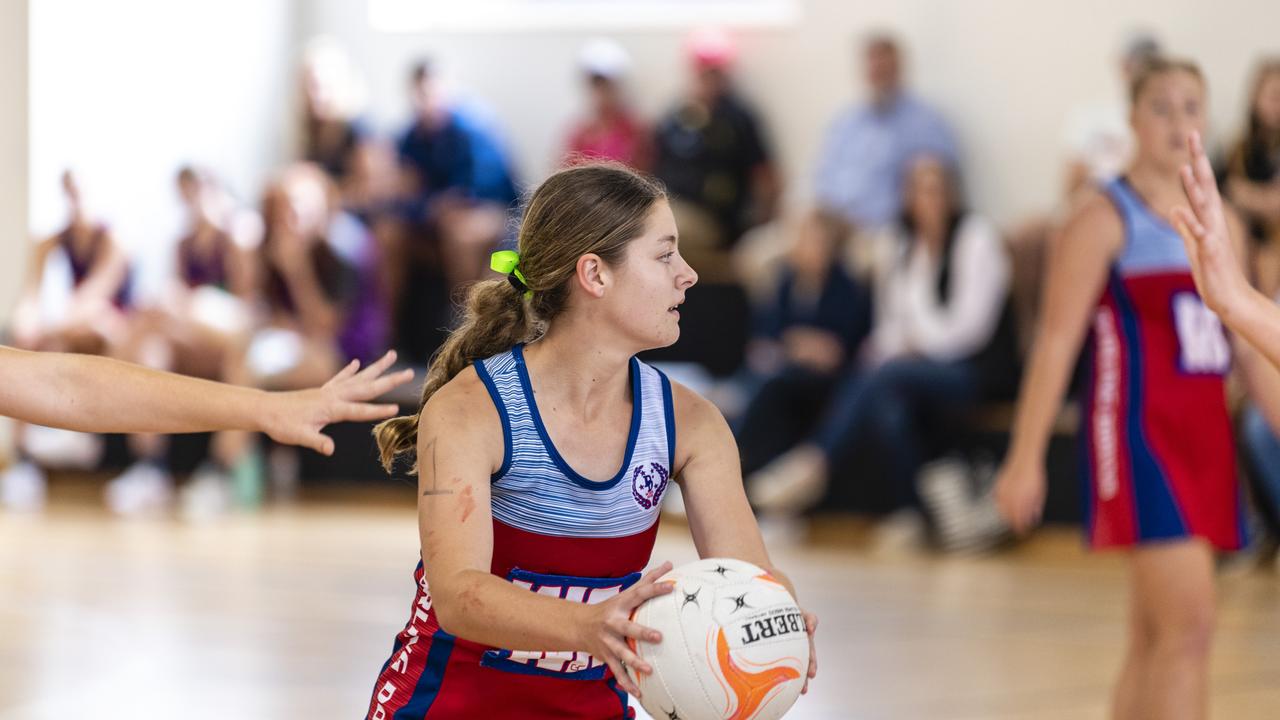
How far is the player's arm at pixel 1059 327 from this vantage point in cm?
378

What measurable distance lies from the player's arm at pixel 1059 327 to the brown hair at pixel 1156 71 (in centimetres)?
28

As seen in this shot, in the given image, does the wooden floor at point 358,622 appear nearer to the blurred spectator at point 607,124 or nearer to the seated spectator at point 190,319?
the seated spectator at point 190,319

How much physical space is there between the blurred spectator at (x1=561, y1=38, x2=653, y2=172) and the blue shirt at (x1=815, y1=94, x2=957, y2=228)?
4.27ft

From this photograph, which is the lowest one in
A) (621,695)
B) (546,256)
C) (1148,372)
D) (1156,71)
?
(621,695)

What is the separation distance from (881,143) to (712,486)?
736 centimetres

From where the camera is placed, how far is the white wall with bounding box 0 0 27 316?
3.67 m

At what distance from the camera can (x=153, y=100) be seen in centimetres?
1157

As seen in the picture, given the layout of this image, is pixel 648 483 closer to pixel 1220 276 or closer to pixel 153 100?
pixel 1220 276

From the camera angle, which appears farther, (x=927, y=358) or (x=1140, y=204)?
(x=927, y=358)

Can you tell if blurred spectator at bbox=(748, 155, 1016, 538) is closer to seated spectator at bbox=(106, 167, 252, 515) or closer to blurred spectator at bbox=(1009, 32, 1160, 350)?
blurred spectator at bbox=(1009, 32, 1160, 350)

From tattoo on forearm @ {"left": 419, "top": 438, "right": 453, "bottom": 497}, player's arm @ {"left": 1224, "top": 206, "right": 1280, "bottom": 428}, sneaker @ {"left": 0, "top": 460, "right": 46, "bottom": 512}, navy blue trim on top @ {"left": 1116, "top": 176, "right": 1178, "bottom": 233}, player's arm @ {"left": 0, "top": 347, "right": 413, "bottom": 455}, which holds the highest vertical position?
navy blue trim on top @ {"left": 1116, "top": 176, "right": 1178, "bottom": 233}

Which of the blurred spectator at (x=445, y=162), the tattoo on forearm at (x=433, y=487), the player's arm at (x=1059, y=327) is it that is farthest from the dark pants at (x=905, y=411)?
the tattoo on forearm at (x=433, y=487)

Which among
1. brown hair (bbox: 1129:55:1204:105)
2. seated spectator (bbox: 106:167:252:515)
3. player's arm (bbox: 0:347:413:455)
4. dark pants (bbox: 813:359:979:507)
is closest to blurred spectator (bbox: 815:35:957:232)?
dark pants (bbox: 813:359:979:507)

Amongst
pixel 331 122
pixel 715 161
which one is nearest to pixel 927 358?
pixel 715 161
